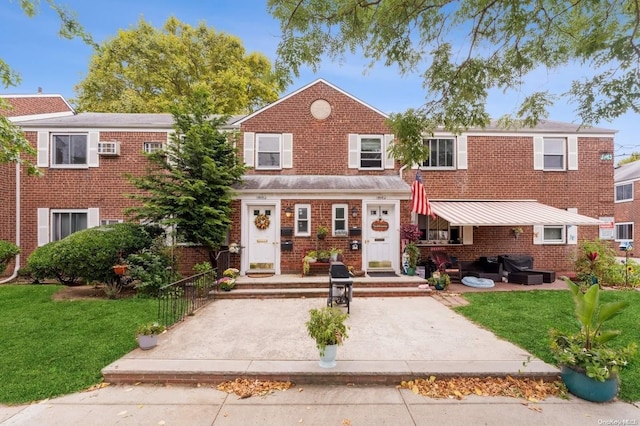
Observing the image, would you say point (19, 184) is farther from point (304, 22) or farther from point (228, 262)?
point (304, 22)

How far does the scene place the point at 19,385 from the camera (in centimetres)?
421

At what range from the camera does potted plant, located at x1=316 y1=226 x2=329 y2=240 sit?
10.9 meters

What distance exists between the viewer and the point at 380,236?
446 inches

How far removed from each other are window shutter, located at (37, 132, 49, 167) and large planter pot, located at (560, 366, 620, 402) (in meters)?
17.6

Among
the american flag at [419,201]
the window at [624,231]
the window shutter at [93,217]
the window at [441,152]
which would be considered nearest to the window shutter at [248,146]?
the window shutter at [93,217]

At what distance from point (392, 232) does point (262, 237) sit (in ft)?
16.9

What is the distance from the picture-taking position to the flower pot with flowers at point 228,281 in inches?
366

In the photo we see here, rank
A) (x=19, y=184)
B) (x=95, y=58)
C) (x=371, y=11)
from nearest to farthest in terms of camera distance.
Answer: (x=371, y=11)
(x=19, y=184)
(x=95, y=58)

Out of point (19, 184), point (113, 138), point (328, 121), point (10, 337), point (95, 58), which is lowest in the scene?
point (10, 337)

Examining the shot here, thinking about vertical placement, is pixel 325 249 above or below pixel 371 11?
below

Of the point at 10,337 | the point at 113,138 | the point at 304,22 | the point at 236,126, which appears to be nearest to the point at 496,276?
the point at 304,22

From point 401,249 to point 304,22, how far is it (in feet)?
27.7

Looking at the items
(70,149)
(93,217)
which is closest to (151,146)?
(70,149)

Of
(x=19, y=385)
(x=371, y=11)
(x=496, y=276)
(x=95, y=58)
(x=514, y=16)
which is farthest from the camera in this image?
(x=95, y=58)
